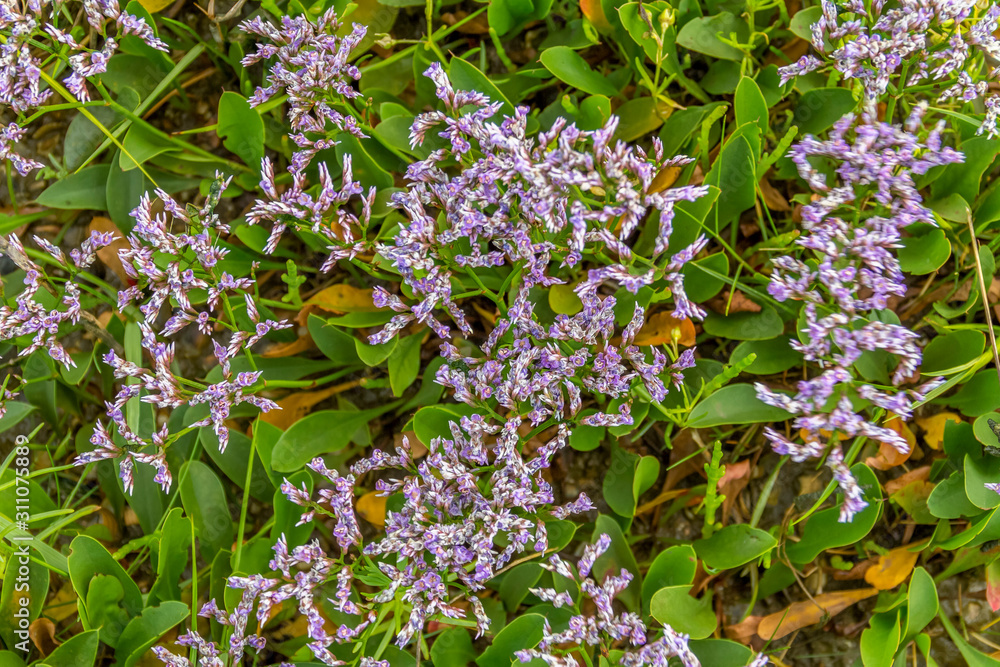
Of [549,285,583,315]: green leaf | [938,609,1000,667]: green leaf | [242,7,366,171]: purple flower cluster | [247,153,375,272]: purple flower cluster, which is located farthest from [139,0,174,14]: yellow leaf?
[938,609,1000,667]: green leaf

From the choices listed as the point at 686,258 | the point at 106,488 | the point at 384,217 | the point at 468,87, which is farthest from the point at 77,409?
the point at 686,258

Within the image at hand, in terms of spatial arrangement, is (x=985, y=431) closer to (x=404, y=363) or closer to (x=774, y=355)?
(x=774, y=355)

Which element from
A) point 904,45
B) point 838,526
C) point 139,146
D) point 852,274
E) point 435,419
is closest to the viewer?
point 852,274

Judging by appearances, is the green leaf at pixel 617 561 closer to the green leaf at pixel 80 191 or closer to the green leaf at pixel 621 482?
the green leaf at pixel 621 482

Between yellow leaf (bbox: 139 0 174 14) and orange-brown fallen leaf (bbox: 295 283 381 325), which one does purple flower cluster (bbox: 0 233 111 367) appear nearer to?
orange-brown fallen leaf (bbox: 295 283 381 325)

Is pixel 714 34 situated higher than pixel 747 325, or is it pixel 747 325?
pixel 714 34

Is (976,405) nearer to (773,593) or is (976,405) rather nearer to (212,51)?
(773,593)

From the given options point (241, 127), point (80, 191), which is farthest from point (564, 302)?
point (80, 191)
